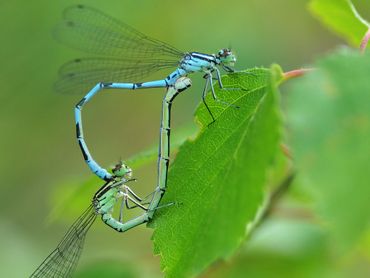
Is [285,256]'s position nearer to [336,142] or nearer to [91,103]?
[336,142]

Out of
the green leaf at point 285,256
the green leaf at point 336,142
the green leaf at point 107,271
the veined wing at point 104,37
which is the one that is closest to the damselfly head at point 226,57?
the veined wing at point 104,37

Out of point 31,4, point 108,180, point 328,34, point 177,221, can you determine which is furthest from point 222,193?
point 328,34

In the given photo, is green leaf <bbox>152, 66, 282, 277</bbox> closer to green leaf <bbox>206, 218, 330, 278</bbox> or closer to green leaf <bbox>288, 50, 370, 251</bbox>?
green leaf <bbox>288, 50, 370, 251</bbox>

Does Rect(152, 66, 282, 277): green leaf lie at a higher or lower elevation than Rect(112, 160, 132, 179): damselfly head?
lower

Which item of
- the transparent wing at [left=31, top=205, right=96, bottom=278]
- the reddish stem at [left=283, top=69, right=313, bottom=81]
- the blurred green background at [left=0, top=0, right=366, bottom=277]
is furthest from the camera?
the blurred green background at [left=0, top=0, right=366, bottom=277]

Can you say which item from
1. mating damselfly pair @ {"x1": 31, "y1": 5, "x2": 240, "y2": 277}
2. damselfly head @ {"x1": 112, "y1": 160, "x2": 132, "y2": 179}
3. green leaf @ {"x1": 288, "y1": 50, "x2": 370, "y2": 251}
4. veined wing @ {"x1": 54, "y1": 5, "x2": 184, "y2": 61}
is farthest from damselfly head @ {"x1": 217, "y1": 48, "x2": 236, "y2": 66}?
green leaf @ {"x1": 288, "y1": 50, "x2": 370, "y2": 251}

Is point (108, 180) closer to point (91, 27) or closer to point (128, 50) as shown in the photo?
point (128, 50)
